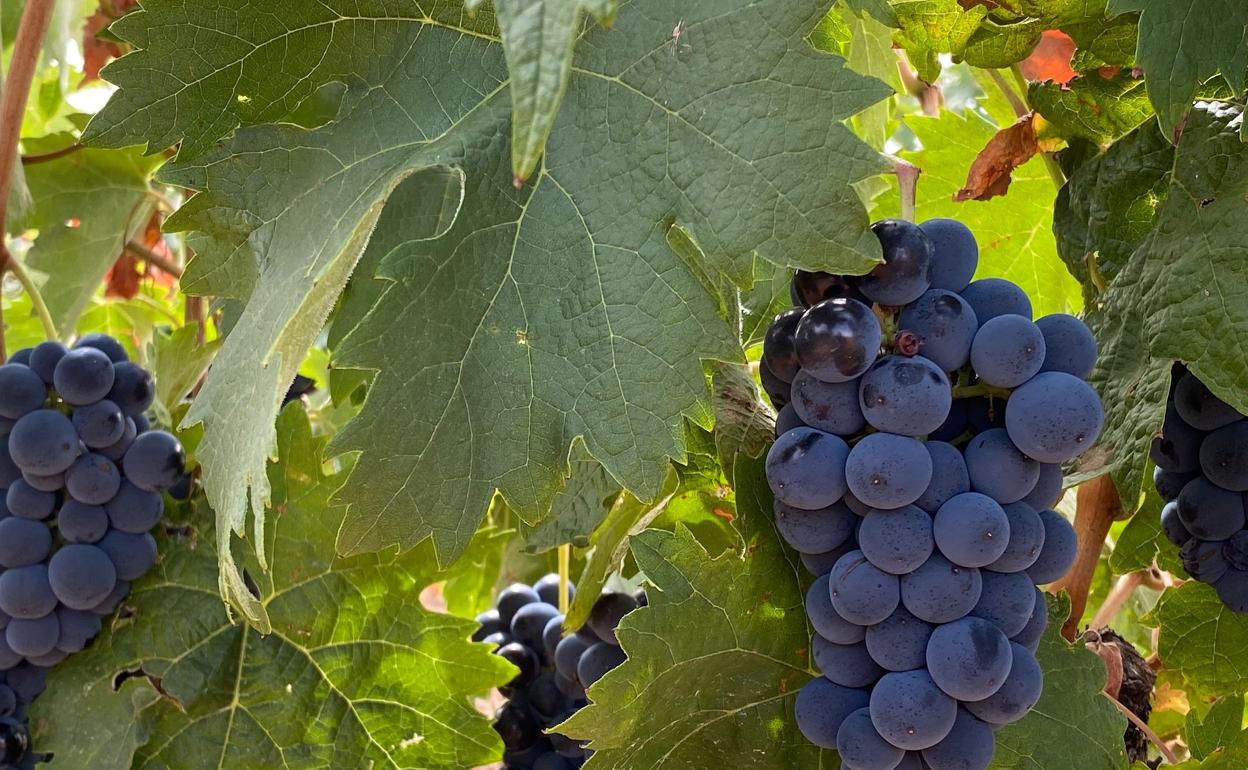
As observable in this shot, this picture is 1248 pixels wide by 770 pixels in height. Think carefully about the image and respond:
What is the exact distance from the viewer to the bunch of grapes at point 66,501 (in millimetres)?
1153

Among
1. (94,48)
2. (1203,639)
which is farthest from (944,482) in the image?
(94,48)

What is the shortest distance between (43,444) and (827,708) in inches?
30.8

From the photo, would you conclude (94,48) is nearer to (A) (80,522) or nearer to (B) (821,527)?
(A) (80,522)

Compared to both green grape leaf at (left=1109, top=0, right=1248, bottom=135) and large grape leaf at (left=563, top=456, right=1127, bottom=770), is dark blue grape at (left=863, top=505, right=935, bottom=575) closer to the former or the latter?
large grape leaf at (left=563, top=456, right=1127, bottom=770)

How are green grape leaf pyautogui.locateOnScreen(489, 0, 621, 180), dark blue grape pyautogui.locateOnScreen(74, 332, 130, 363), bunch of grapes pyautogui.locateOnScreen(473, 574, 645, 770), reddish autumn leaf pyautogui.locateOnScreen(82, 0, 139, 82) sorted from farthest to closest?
reddish autumn leaf pyautogui.locateOnScreen(82, 0, 139, 82) → dark blue grape pyautogui.locateOnScreen(74, 332, 130, 363) → bunch of grapes pyautogui.locateOnScreen(473, 574, 645, 770) → green grape leaf pyautogui.locateOnScreen(489, 0, 621, 180)

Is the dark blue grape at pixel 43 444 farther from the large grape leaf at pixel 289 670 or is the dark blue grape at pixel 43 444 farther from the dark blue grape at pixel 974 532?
the dark blue grape at pixel 974 532

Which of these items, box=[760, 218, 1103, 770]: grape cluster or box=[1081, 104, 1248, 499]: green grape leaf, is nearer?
box=[760, 218, 1103, 770]: grape cluster

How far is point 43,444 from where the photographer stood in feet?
3.74

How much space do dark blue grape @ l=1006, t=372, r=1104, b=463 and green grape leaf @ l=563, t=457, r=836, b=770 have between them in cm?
21

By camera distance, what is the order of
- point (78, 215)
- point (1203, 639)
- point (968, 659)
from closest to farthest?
point (968, 659)
point (1203, 639)
point (78, 215)

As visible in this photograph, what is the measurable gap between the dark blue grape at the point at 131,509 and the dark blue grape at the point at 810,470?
706mm

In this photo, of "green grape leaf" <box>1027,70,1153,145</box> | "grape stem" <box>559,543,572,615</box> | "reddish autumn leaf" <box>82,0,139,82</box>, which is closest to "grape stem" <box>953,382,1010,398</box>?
"green grape leaf" <box>1027,70,1153,145</box>

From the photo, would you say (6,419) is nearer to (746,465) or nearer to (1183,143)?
(746,465)

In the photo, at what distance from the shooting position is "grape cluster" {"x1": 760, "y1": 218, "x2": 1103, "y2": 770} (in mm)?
758
